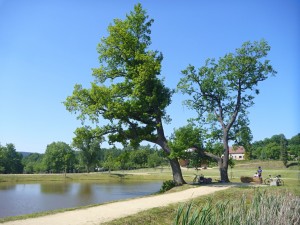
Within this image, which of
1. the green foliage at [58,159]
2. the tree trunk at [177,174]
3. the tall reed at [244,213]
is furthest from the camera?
the green foliage at [58,159]

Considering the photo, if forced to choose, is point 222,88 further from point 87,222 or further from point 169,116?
point 87,222

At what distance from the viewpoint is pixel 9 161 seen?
245 ft

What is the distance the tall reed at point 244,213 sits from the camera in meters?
5.79

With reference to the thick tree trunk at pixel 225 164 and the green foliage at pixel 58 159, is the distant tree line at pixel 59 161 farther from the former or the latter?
the thick tree trunk at pixel 225 164

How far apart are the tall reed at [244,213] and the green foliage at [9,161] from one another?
224 ft

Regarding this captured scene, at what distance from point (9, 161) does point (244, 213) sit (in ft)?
251

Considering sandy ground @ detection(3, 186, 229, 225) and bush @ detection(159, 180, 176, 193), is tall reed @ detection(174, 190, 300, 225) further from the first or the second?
bush @ detection(159, 180, 176, 193)

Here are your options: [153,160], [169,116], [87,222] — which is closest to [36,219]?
[87,222]

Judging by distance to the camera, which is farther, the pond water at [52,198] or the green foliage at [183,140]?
the green foliage at [183,140]

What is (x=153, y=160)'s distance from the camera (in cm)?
8262

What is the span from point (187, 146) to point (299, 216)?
14.2m

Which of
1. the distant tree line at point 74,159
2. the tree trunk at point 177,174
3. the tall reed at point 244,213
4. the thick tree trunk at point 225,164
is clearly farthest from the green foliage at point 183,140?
the distant tree line at point 74,159

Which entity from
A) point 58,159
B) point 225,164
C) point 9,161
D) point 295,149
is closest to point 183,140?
point 225,164

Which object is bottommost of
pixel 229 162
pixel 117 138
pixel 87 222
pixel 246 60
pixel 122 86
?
pixel 87 222
